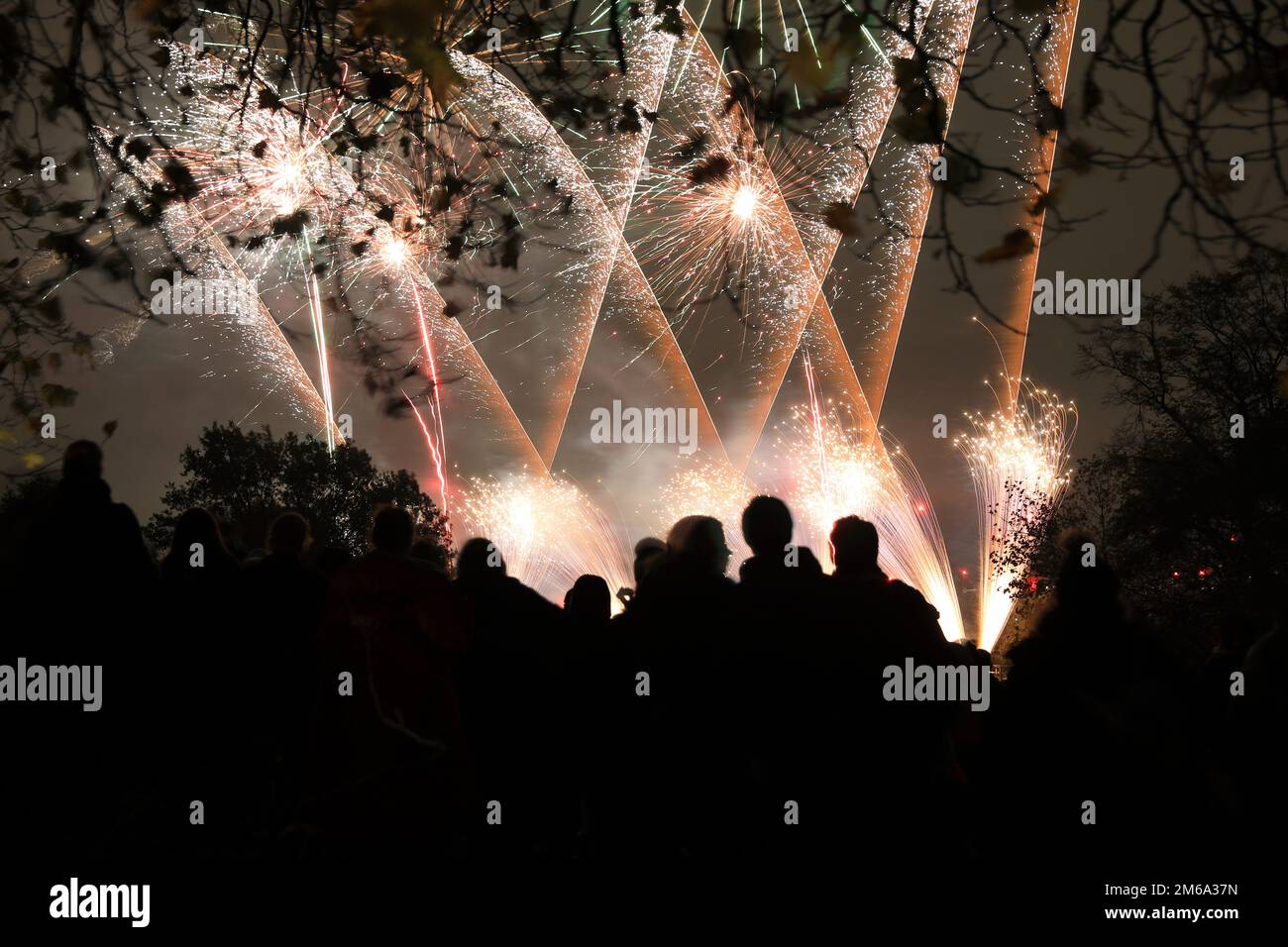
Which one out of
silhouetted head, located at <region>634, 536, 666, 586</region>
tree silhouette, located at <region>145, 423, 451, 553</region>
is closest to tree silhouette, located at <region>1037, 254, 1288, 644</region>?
silhouetted head, located at <region>634, 536, 666, 586</region>

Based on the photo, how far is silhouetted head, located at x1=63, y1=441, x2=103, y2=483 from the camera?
5402 millimetres

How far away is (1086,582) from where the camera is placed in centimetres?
382

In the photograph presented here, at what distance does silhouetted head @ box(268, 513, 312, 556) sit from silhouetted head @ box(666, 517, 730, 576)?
93.3 inches

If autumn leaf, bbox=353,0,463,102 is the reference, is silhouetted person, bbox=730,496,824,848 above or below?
below

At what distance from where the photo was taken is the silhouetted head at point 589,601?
18.8ft

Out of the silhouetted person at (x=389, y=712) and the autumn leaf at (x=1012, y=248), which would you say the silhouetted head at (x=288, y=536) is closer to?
the silhouetted person at (x=389, y=712)

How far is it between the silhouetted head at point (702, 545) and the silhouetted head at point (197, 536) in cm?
281

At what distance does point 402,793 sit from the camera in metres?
4.96

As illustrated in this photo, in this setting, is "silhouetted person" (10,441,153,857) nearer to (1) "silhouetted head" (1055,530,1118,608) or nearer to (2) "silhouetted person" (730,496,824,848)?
(2) "silhouetted person" (730,496,824,848)

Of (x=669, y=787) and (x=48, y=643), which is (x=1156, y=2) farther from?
(x=48, y=643)

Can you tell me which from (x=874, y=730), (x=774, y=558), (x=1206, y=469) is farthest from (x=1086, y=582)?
(x=1206, y=469)
